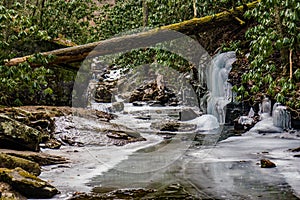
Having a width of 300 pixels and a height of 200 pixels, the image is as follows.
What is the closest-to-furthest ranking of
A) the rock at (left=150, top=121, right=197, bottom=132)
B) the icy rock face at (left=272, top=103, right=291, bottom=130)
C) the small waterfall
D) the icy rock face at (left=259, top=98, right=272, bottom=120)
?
the icy rock face at (left=272, top=103, right=291, bottom=130), the icy rock face at (left=259, top=98, right=272, bottom=120), the rock at (left=150, top=121, right=197, bottom=132), the small waterfall

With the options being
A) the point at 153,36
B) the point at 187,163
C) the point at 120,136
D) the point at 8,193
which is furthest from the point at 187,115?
the point at 8,193

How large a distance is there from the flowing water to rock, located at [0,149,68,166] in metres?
0.16

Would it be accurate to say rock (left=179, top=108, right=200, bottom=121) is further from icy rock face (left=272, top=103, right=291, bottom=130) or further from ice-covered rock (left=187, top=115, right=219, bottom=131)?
icy rock face (left=272, top=103, right=291, bottom=130)

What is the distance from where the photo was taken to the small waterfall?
960 centimetres

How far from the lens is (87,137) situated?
268 inches

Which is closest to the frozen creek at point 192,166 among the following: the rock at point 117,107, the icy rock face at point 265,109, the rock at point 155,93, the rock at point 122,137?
the rock at point 122,137

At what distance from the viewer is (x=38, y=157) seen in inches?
184

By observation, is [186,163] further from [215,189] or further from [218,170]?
[215,189]

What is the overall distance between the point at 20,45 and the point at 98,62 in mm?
9031

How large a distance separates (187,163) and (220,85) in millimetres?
5388

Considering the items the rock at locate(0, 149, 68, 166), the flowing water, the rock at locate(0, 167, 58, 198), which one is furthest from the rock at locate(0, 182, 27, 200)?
the rock at locate(0, 149, 68, 166)

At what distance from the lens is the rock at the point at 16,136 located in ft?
16.0

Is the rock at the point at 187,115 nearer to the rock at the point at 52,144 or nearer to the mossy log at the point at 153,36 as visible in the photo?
the mossy log at the point at 153,36

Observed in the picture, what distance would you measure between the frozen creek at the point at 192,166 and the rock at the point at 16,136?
0.54m
